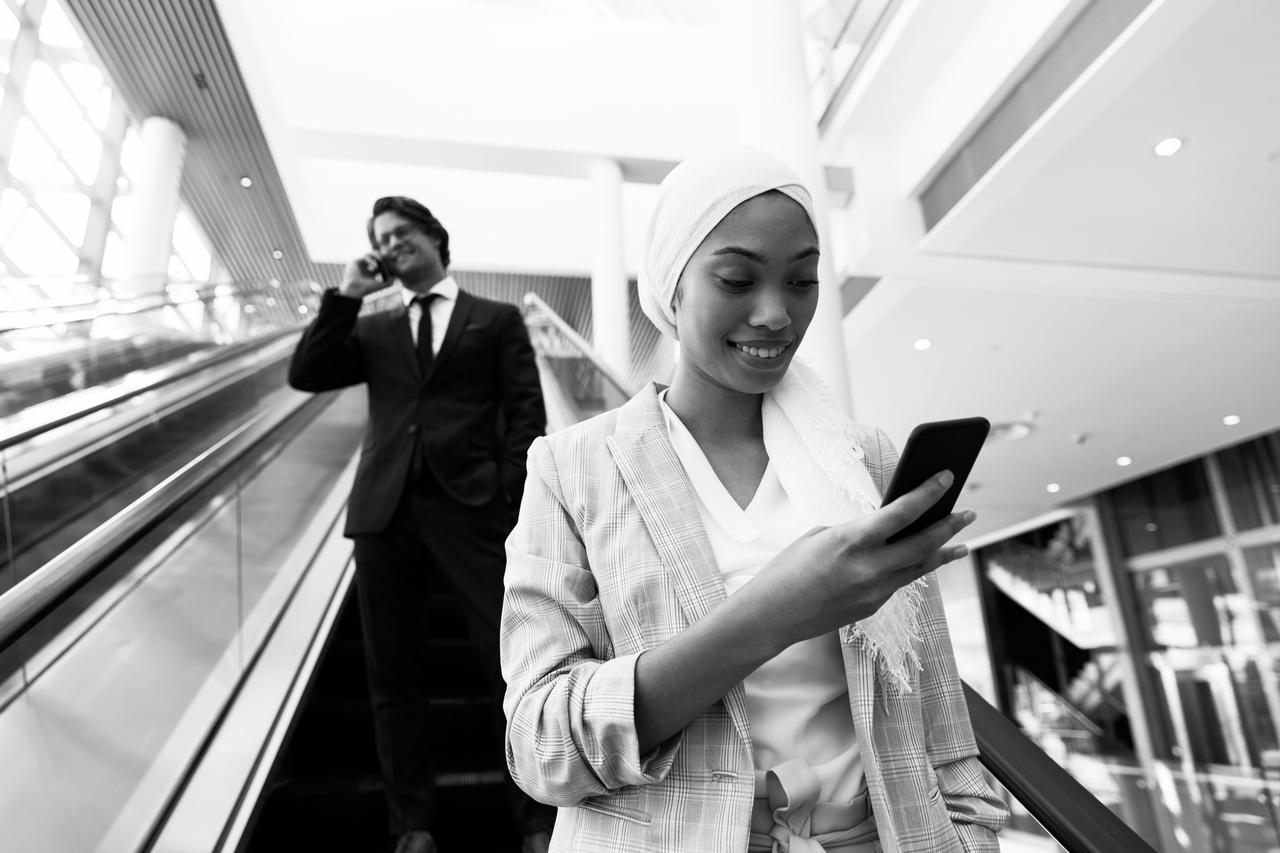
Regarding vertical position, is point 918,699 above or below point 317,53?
below

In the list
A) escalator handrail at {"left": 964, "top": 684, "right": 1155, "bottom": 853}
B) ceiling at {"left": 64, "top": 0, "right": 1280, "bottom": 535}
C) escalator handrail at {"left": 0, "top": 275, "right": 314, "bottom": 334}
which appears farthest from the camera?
ceiling at {"left": 64, "top": 0, "right": 1280, "bottom": 535}

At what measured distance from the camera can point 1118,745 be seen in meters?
17.8

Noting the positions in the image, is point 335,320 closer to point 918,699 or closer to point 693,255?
point 693,255

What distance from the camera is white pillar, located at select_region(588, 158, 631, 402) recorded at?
9.84 metres

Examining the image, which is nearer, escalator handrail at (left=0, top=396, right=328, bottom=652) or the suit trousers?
escalator handrail at (left=0, top=396, right=328, bottom=652)

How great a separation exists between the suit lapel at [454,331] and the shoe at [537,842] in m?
1.46

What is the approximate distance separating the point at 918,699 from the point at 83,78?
14.6 meters

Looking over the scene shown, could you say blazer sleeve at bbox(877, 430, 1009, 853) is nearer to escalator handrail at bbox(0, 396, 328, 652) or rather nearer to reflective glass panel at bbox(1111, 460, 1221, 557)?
escalator handrail at bbox(0, 396, 328, 652)

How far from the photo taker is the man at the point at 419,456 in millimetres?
2689

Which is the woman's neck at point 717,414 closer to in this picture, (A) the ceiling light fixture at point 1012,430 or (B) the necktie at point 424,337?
(B) the necktie at point 424,337

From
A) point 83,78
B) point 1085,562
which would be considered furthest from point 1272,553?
point 83,78

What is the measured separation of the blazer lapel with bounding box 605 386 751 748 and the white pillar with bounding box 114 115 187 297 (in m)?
11.2

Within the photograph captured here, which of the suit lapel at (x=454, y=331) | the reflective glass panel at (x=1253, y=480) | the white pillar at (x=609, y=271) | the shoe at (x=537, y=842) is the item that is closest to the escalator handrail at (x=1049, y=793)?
the shoe at (x=537, y=842)

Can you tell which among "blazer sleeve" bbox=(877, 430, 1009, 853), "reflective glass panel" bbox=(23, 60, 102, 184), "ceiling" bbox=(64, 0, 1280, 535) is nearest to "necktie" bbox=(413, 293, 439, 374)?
"blazer sleeve" bbox=(877, 430, 1009, 853)
